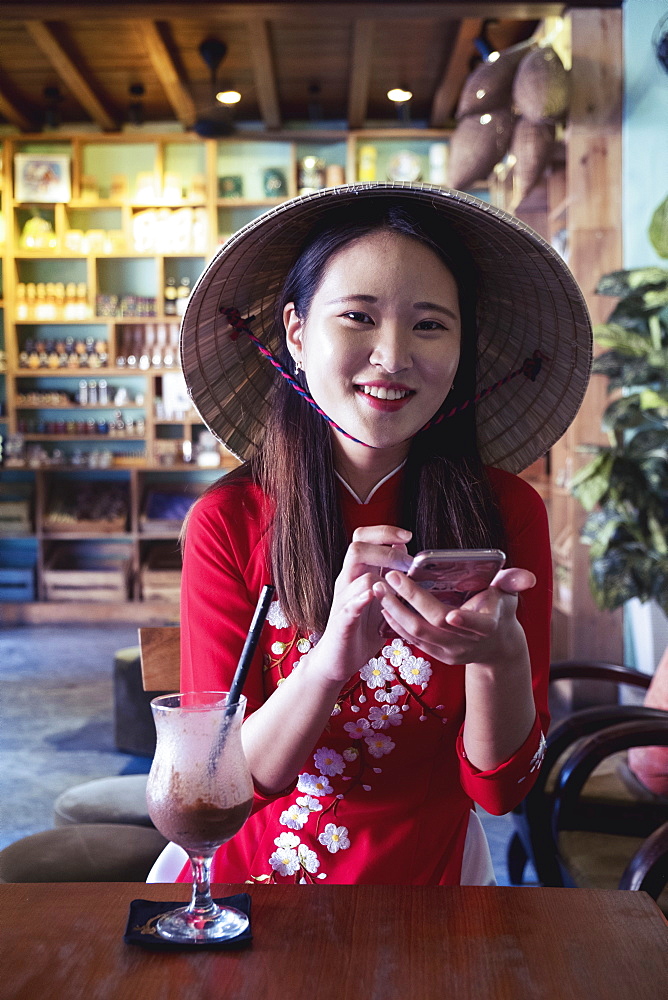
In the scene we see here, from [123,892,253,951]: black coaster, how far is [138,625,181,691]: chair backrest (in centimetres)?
68

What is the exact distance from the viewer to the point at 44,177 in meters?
6.84

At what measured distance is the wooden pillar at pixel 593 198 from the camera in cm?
416

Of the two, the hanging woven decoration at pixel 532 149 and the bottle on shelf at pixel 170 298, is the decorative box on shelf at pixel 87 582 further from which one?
the hanging woven decoration at pixel 532 149

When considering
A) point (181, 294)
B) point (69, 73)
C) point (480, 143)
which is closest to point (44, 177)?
point (69, 73)

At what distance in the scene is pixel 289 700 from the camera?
104 centimetres

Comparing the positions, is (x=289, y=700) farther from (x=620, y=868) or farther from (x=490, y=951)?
(x=620, y=868)

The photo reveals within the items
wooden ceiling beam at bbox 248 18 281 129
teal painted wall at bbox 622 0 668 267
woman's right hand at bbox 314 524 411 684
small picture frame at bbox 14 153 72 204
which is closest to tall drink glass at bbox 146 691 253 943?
woman's right hand at bbox 314 524 411 684

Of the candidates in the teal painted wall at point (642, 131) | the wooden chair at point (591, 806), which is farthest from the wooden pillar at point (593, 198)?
the wooden chair at point (591, 806)

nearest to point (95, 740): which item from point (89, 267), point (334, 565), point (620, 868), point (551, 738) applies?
point (551, 738)

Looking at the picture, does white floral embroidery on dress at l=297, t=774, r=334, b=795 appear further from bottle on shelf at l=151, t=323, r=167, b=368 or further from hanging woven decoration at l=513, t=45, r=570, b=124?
bottle on shelf at l=151, t=323, r=167, b=368

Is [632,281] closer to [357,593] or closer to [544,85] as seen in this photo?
[544,85]

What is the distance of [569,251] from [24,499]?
462 cm

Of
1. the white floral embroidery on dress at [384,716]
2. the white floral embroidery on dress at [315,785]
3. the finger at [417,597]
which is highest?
the finger at [417,597]

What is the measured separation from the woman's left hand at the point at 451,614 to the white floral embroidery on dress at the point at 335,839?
1.34 ft
